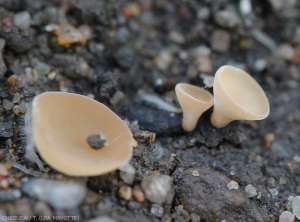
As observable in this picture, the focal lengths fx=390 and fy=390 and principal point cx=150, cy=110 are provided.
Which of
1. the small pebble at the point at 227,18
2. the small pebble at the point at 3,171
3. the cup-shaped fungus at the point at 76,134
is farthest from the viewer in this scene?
the small pebble at the point at 227,18

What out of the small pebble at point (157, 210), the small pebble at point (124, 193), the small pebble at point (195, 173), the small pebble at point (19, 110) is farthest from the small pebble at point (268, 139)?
the small pebble at point (19, 110)

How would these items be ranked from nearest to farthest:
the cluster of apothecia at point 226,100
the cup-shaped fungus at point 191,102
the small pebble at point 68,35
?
the cluster of apothecia at point 226,100
the cup-shaped fungus at point 191,102
the small pebble at point 68,35

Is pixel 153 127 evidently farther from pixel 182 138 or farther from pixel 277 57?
pixel 277 57

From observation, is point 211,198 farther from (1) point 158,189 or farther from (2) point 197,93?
(2) point 197,93

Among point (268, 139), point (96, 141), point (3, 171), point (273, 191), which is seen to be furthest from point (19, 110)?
point (268, 139)

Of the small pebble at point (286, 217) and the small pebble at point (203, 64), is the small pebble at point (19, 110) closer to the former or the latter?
the small pebble at point (203, 64)

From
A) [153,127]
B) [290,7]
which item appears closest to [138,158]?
[153,127]

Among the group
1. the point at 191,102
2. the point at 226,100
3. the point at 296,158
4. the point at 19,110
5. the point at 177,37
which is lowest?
the point at 296,158
